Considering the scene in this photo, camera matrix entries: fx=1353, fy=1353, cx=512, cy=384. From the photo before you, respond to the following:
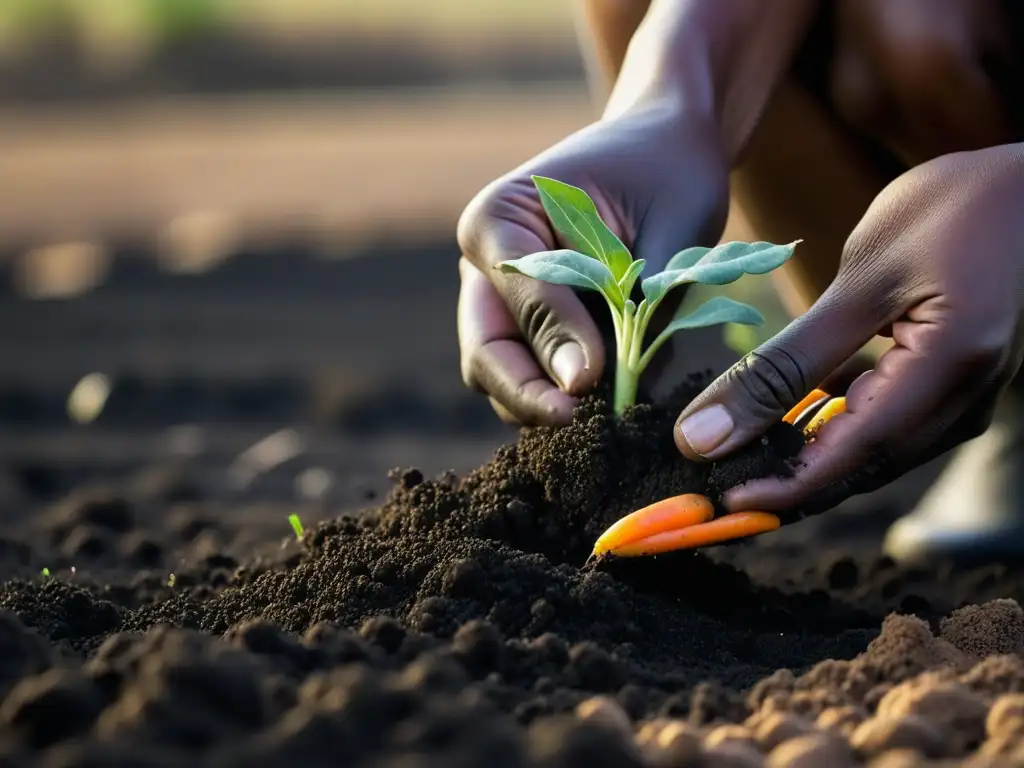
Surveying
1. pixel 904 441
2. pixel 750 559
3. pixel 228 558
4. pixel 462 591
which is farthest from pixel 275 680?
pixel 750 559

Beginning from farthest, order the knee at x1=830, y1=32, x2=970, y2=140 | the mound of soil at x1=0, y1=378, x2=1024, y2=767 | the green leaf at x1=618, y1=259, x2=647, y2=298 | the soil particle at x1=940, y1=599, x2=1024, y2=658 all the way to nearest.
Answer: the knee at x1=830, y1=32, x2=970, y2=140, the green leaf at x1=618, y1=259, x2=647, y2=298, the soil particle at x1=940, y1=599, x2=1024, y2=658, the mound of soil at x1=0, y1=378, x2=1024, y2=767

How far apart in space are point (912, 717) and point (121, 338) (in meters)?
4.54

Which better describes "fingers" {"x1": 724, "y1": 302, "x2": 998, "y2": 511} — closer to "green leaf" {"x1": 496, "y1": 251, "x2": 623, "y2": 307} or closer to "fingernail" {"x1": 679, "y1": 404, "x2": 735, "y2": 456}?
"fingernail" {"x1": 679, "y1": 404, "x2": 735, "y2": 456}

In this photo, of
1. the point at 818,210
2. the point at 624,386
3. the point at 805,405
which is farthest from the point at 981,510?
the point at 624,386

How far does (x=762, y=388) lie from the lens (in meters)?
1.62

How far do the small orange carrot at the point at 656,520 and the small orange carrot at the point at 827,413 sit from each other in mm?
196

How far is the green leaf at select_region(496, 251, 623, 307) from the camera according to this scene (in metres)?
1.68

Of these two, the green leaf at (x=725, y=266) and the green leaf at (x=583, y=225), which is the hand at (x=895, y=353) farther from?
the green leaf at (x=583, y=225)

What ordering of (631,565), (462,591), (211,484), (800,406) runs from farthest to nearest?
(211,484), (800,406), (631,565), (462,591)

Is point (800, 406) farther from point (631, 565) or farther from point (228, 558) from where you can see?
point (228, 558)

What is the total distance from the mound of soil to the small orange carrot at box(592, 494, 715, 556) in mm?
39

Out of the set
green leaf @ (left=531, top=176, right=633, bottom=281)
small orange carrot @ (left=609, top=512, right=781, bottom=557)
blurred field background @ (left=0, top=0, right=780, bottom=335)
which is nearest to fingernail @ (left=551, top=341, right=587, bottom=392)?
green leaf @ (left=531, top=176, right=633, bottom=281)

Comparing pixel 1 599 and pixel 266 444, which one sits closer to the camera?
pixel 1 599

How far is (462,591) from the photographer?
154 cm
